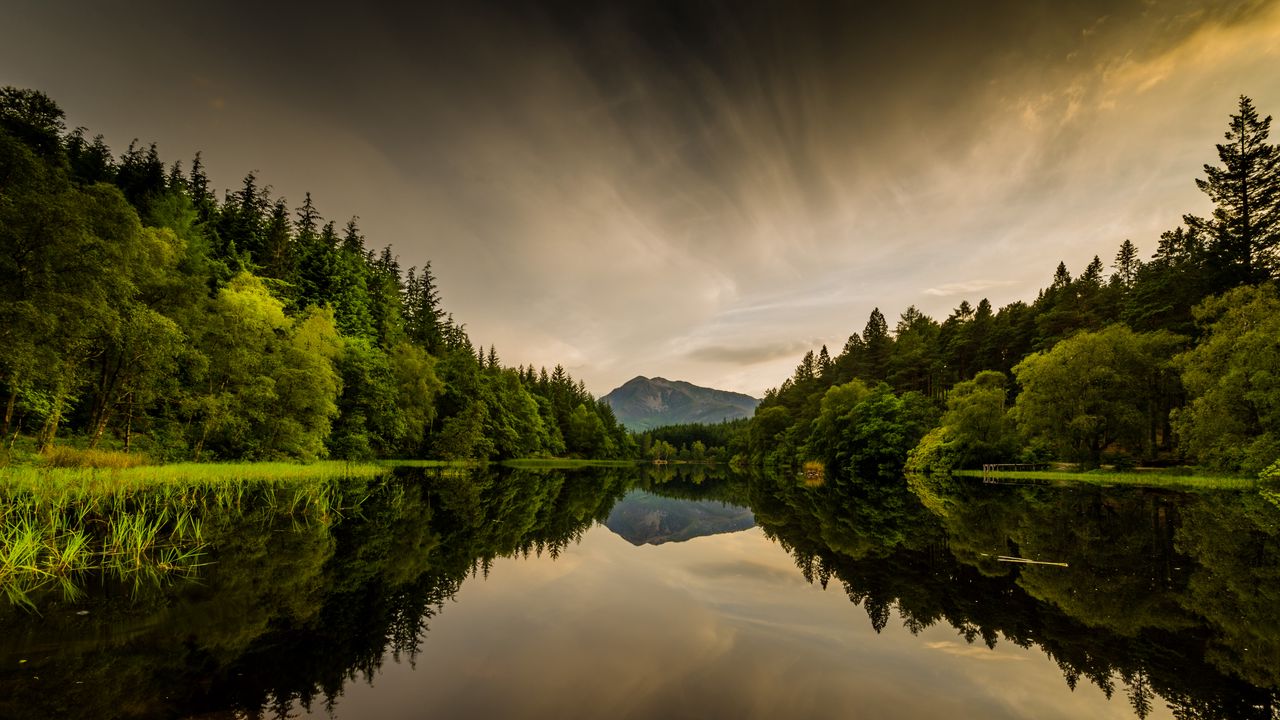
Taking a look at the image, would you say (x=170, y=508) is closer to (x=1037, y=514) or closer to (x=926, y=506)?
(x=926, y=506)

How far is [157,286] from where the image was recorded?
28.0 meters

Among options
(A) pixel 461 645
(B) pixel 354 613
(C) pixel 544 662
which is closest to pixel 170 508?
(B) pixel 354 613

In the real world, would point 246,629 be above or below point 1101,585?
above

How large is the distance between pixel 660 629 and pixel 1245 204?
→ 64555mm

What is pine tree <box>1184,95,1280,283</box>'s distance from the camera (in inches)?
1612

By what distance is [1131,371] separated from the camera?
4472cm

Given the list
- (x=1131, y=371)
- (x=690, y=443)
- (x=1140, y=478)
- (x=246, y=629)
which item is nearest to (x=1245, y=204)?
(x=1131, y=371)

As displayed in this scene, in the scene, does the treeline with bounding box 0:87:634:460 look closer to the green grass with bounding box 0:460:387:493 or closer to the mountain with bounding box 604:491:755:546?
the green grass with bounding box 0:460:387:493

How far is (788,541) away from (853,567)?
4976mm

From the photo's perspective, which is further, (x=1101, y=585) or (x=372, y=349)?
(x=372, y=349)

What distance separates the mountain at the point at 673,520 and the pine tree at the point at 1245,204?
4850 centimetres

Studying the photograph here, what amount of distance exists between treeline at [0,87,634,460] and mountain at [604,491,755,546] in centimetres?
2343

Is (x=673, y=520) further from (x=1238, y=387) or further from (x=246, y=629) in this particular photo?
(x=1238, y=387)

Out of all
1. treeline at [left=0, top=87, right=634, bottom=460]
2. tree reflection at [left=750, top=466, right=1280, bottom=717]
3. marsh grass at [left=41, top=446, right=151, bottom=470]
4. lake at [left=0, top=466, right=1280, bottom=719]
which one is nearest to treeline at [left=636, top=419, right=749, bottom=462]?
treeline at [left=0, top=87, right=634, bottom=460]
